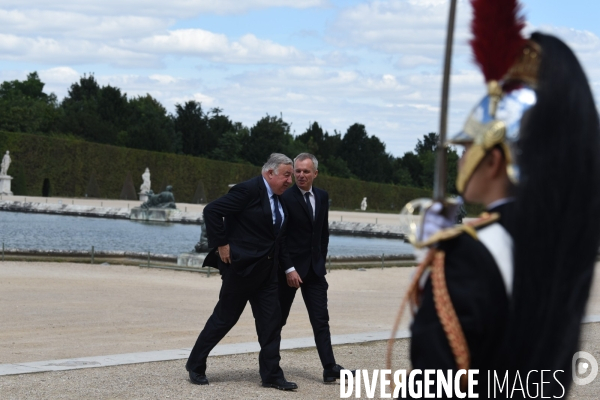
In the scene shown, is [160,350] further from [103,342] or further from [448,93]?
[448,93]

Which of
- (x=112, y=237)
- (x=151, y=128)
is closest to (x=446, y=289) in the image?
(x=112, y=237)

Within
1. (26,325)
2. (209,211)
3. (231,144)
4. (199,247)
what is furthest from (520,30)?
(231,144)

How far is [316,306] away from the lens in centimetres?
712

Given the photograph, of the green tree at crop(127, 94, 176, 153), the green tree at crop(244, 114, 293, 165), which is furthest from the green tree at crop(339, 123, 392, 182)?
the green tree at crop(127, 94, 176, 153)

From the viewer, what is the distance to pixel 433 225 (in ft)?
6.30

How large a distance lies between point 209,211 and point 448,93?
4.83 meters

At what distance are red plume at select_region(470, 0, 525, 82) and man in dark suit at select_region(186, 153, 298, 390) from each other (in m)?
4.73

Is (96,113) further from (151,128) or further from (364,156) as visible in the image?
(364,156)

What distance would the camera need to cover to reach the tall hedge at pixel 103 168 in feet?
163

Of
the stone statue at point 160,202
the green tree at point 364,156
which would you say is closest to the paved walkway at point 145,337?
the stone statue at point 160,202

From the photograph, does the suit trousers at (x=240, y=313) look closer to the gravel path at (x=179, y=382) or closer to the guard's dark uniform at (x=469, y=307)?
the gravel path at (x=179, y=382)

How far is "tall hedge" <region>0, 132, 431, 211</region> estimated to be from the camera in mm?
49531

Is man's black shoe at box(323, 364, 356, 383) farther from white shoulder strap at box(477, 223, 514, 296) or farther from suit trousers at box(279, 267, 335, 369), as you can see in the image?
white shoulder strap at box(477, 223, 514, 296)

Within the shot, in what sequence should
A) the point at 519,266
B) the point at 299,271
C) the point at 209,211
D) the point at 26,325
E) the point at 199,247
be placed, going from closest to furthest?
the point at 519,266
the point at 209,211
the point at 299,271
the point at 26,325
the point at 199,247
